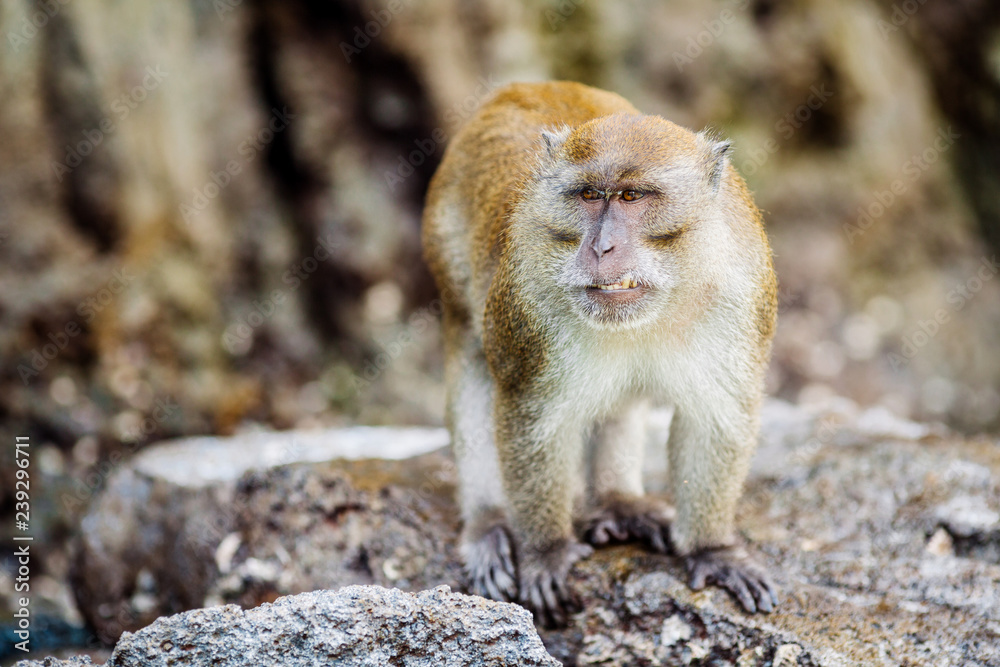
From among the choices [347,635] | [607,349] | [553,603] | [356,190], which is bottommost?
[347,635]

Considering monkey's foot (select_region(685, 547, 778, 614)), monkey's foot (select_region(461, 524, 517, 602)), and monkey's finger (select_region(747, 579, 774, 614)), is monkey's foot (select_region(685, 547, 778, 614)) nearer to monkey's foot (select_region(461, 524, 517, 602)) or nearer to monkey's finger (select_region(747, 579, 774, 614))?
monkey's finger (select_region(747, 579, 774, 614))

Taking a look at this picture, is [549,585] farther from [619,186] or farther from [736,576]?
[619,186]

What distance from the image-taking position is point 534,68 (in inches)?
400

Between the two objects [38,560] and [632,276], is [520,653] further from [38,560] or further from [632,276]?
[38,560]

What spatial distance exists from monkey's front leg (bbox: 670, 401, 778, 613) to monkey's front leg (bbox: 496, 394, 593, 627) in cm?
53

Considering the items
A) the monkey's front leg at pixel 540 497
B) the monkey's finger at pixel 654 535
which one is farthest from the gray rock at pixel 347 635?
the monkey's finger at pixel 654 535

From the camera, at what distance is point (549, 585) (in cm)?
460

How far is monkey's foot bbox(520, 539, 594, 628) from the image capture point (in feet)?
15.0

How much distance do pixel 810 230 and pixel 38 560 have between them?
9261mm

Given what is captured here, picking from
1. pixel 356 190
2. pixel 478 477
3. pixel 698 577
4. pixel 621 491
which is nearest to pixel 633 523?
pixel 621 491

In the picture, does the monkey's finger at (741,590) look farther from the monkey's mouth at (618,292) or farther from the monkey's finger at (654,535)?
the monkey's mouth at (618,292)

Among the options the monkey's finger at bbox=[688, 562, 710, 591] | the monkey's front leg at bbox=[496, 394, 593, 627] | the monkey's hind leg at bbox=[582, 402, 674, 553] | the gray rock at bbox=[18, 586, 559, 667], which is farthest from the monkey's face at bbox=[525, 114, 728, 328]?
the monkey's finger at bbox=[688, 562, 710, 591]

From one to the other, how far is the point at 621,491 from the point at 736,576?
0.99 meters

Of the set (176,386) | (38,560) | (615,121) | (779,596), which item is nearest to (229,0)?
(176,386)
